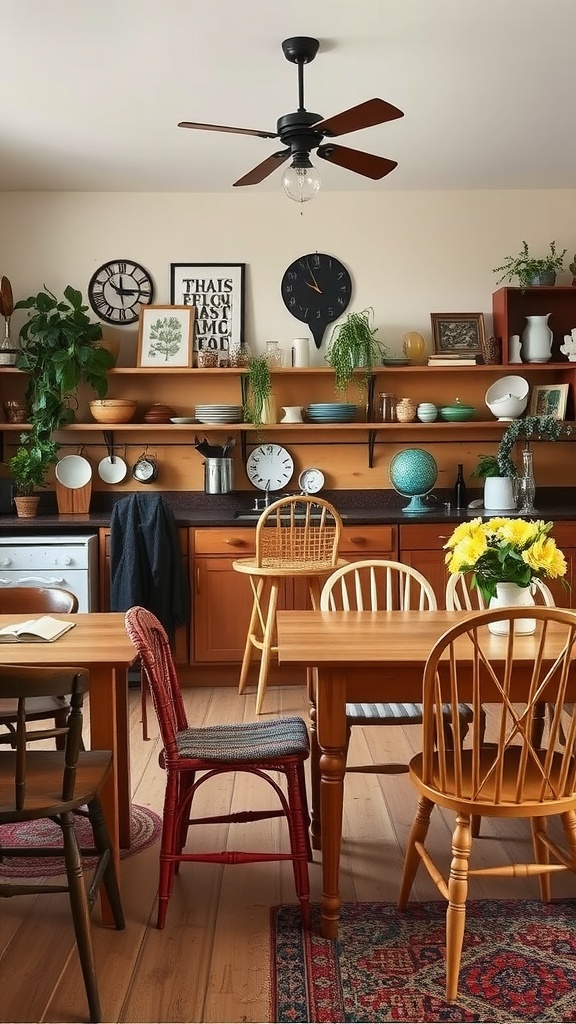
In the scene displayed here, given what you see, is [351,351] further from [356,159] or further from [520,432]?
[356,159]

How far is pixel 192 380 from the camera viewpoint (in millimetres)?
5633

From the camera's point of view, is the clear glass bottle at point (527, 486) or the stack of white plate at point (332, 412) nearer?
the clear glass bottle at point (527, 486)

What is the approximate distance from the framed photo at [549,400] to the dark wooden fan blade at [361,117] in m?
2.59

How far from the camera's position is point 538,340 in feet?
17.7

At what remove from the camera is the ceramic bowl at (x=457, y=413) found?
5434 mm

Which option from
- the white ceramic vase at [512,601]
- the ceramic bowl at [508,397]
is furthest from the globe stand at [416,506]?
the white ceramic vase at [512,601]

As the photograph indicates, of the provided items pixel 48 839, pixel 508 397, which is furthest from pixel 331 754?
pixel 508 397

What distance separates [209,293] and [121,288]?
508mm

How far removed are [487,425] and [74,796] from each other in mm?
3694

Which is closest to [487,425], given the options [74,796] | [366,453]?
[366,453]

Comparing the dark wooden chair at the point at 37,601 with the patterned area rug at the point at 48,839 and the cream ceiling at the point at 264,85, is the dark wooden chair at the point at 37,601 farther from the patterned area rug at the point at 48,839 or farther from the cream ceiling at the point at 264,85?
the cream ceiling at the point at 264,85

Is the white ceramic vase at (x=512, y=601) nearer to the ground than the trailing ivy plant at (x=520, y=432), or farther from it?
nearer to the ground

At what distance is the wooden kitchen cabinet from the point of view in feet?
16.4

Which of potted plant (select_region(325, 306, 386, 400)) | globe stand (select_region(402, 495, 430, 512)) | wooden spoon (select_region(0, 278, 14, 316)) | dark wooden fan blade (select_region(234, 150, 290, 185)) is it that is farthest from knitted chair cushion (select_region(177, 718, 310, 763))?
wooden spoon (select_region(0, 278, 14, 316))
